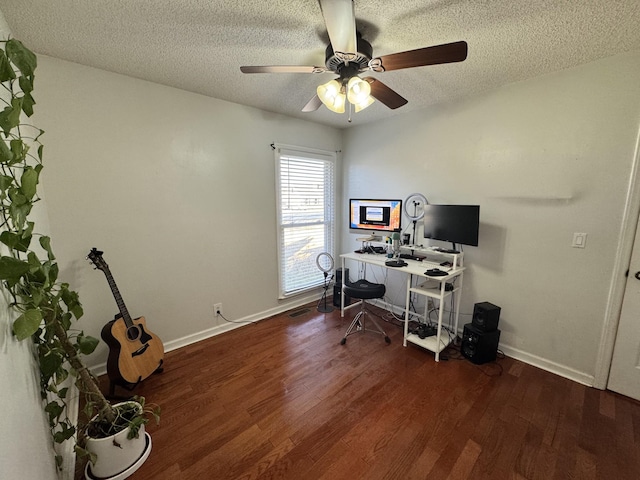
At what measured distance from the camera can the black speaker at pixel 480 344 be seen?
2242 mm

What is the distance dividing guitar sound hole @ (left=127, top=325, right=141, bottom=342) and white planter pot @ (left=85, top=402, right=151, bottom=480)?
748 millimetres

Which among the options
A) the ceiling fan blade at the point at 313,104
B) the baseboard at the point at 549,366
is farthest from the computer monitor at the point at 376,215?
the baseboard at the point at 549,366

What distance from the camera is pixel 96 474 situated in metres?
1.33

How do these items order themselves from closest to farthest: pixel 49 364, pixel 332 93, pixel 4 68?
pixel 4 68 → pixel 49 364 → pixel 332 93

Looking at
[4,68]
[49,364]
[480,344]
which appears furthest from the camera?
[480,344]

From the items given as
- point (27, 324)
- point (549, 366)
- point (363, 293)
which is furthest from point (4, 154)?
point (549, 366)

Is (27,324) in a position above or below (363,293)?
above

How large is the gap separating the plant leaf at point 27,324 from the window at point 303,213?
2.36m

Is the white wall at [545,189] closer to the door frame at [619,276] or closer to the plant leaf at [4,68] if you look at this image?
the door frame at [619,276]

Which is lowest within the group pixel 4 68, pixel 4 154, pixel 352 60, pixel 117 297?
pixel 117 297

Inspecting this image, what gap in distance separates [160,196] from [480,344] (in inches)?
120

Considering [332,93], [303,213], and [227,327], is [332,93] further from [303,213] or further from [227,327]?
[227,327]

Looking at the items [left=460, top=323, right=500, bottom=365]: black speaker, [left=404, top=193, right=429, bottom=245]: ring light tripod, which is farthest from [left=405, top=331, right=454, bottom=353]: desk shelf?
[left=404, top=193, right=429, bottom=245]: ring light tripod

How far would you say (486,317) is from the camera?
226 centimetres
